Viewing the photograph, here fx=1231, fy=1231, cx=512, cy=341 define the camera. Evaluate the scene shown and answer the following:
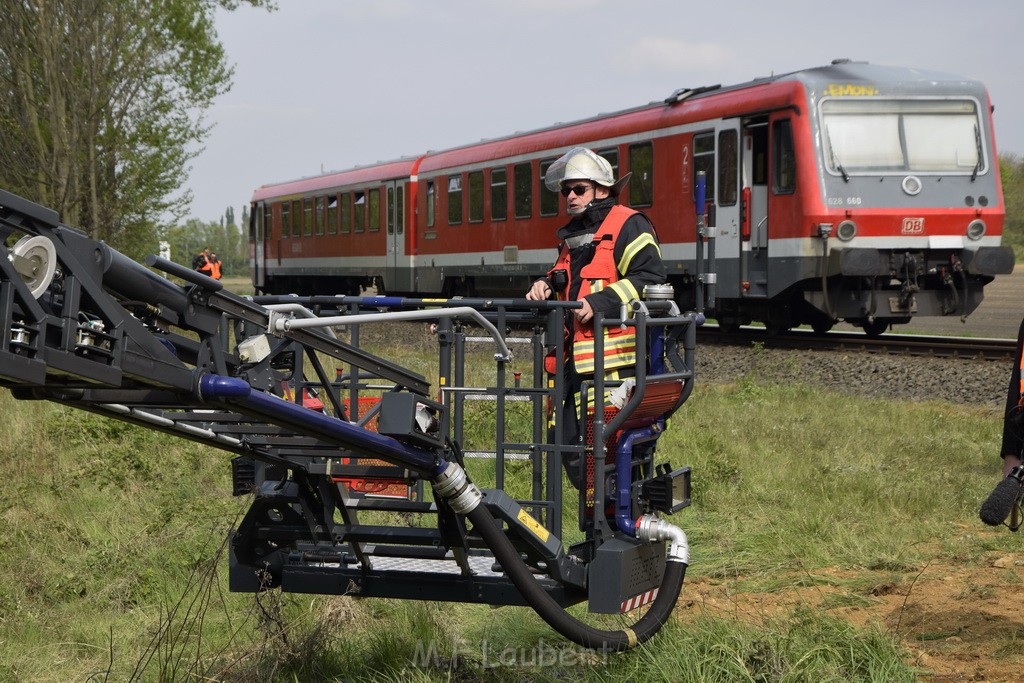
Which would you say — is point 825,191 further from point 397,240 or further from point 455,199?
point 397,240

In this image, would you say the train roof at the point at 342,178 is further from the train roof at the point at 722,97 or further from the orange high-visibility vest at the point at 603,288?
the orange high-visibility vest at the point at 603,288

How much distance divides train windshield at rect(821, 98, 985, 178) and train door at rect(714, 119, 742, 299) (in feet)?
4.31

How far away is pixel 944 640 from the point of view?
16.1 ft

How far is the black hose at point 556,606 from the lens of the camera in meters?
3.87

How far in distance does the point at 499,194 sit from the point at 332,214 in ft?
27.8

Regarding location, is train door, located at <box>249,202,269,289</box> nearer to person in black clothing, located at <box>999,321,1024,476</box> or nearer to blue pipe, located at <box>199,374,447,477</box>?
person in black clothing, located at <box>999,321,1024,476</box>

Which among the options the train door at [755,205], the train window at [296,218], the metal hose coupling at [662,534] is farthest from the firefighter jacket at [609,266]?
the train window at [296,218]

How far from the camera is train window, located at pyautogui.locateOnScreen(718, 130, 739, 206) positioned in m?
16.2

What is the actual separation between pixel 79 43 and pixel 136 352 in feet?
49.1

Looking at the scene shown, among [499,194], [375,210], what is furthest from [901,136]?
[375,210]

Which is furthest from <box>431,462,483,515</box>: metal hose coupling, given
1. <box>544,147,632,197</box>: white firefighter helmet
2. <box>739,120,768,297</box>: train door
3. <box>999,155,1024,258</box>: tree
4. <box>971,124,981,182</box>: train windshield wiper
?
<box>999,155,1024,258</box>: tree

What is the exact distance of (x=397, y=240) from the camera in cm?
2548

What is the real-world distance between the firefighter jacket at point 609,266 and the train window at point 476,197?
17182 millimetres

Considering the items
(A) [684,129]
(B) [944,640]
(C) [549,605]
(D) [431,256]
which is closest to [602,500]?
(C) [549,605]
